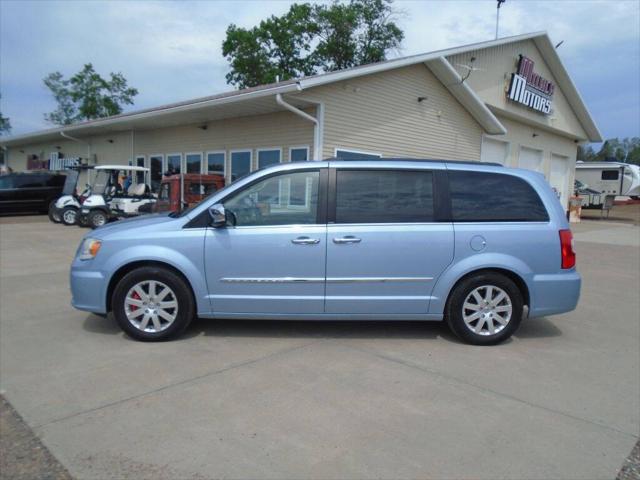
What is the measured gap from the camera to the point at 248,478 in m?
2.58

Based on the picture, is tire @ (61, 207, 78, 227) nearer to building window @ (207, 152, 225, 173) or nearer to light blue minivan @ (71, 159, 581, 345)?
building window @ (207, 152, 225, 173)

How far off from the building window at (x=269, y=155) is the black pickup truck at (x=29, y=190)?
9.83m

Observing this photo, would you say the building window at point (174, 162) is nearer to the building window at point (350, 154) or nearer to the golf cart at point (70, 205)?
the golf cart at point (70, 205)

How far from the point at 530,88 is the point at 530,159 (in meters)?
3.61

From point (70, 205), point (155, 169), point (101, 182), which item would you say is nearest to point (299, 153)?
point (101, 182)

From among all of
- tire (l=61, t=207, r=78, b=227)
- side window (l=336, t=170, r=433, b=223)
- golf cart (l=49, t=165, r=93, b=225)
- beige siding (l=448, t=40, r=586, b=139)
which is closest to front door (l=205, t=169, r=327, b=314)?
side window (l=336, t=170, r=433, b=223)

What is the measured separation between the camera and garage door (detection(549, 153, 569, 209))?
24.8m

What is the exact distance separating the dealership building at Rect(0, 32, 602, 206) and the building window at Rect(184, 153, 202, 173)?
0.11ft

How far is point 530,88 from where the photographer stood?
822 inches

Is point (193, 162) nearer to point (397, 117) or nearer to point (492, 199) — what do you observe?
point (397, 117)

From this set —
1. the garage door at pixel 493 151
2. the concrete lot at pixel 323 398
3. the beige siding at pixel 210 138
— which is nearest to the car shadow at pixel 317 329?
the concrete lot at pixel 323 398

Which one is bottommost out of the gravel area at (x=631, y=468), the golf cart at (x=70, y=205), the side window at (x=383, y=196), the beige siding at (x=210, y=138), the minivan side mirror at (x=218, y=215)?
the gravel area at (x=631, y=468)

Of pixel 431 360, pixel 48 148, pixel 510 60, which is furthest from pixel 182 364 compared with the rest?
pixel 48 148

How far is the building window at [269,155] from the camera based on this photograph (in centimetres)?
1312
